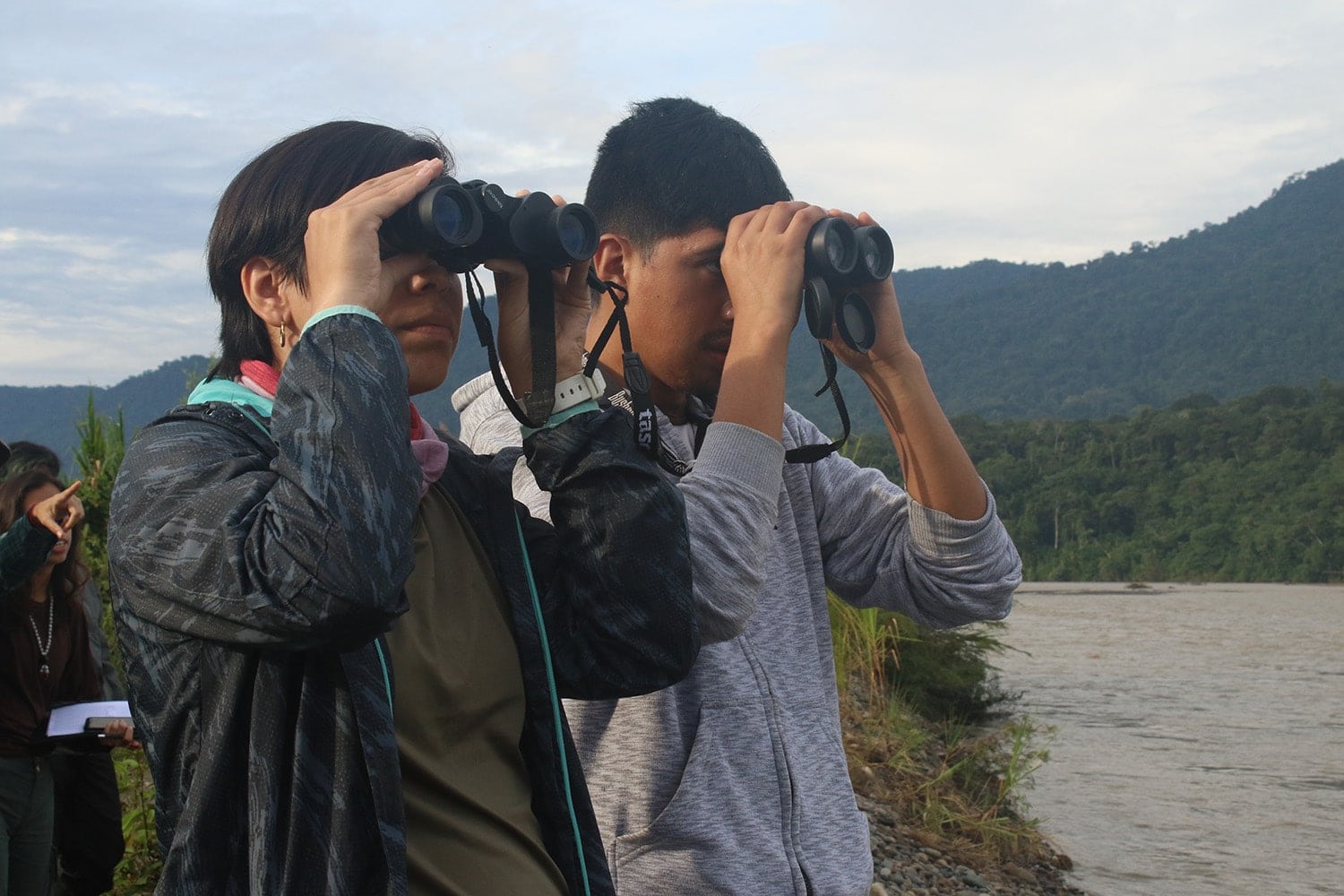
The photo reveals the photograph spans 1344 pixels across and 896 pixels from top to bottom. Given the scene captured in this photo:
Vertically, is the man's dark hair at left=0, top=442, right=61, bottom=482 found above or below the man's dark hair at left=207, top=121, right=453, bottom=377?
below

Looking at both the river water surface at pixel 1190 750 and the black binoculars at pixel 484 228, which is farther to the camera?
the river water surface at pixel 1190 750

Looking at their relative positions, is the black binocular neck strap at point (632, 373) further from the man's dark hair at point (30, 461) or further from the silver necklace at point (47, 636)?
the man's dark hair at point (30, 461)

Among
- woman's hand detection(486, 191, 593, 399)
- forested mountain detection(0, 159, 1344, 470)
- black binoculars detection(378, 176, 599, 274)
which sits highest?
forested mountain detection(0, 159, 1344, 470)

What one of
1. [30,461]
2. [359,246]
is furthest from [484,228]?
Result: [30,461]

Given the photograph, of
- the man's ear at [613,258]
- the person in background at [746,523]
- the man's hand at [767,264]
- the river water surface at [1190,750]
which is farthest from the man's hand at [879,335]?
the river water surface at [1190,750]

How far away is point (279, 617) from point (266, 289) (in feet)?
1.49

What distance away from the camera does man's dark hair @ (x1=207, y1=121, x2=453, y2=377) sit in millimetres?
1426

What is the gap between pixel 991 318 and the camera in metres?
103

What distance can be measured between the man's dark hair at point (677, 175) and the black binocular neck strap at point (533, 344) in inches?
13.8

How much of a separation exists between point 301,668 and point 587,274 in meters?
0.64

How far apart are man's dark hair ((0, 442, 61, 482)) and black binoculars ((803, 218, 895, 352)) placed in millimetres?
2569

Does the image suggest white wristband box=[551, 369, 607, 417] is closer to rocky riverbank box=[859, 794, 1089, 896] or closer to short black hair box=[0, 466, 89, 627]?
short black hair box=[0, 466, 89, 627]

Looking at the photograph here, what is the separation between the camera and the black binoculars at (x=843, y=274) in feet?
5.81

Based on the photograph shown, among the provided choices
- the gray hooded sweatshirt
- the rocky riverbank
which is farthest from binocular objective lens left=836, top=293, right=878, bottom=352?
the rocky riverbank
